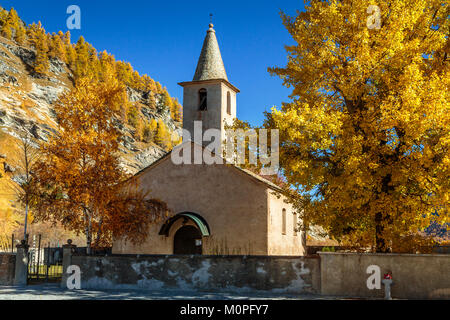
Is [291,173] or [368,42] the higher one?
[368,42]

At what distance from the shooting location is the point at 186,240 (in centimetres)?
2534

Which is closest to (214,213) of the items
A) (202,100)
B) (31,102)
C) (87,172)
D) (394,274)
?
(87,172)

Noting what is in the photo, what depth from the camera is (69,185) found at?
62.2ft

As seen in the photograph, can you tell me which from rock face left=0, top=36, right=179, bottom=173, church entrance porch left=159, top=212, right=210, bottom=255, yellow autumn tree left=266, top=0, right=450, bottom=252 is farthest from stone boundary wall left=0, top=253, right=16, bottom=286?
rock face left=0, top=36, right=179, bottom=173

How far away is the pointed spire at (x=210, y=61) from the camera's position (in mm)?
29625

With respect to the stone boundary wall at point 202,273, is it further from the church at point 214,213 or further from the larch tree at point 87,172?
the church at point 214,213

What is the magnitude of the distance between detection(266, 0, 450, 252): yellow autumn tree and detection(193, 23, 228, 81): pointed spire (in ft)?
40.8

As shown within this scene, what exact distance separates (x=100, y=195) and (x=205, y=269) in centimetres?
601

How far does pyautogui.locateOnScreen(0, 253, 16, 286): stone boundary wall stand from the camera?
62.6ft

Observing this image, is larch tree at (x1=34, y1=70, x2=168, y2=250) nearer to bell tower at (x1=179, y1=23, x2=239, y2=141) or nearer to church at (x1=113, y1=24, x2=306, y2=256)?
church at (x1=113, y1=24, x2=306, y2=256)

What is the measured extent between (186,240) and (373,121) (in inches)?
541

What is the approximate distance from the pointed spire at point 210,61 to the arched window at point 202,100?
0.88m
